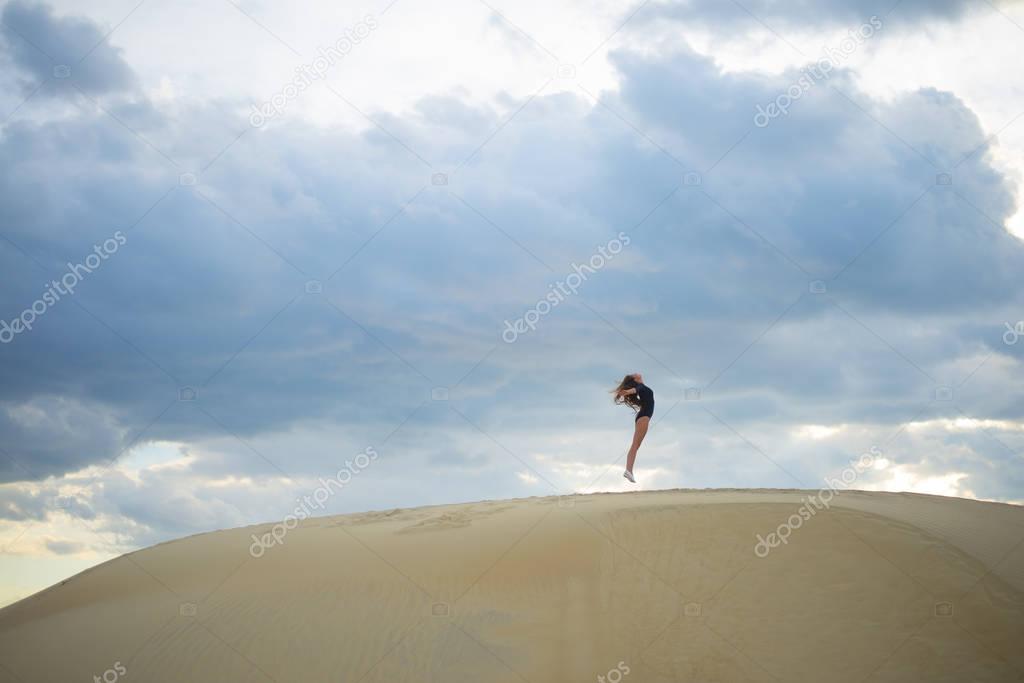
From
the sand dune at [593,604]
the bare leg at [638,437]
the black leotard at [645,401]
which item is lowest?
the sand dune at [593,604]

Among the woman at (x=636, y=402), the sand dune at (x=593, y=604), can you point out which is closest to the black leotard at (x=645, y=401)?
the woman at (x=636, y=402)

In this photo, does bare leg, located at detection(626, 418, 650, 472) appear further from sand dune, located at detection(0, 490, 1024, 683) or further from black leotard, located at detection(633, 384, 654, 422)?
sand dune, located at detection(0, 490, 1024, 683)

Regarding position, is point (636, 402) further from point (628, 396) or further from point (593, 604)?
point (593, 604)

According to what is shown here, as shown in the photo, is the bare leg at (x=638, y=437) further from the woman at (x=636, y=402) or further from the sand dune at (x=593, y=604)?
the sand dune at (x=593, y=604)

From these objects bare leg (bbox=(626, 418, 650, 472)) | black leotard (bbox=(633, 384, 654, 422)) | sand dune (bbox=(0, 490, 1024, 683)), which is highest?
black leotard (bbox=(633, 384, 654, 422))

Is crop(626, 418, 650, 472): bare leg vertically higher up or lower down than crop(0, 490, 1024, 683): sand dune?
higher up

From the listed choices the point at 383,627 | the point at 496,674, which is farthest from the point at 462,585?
the point at 496,674

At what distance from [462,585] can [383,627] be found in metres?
1.56

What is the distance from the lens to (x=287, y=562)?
1623 cm

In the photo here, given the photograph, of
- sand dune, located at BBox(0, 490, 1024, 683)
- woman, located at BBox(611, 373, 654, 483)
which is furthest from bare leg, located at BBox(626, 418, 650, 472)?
sand dune, located at BBox(0, 490, 1024, 683)

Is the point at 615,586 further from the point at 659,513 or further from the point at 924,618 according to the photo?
the point at 924,618

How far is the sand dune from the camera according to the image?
11.5m

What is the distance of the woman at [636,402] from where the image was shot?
19.0 meters

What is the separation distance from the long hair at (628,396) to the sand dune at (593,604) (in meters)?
2.98
